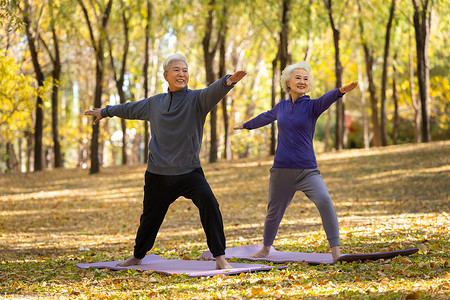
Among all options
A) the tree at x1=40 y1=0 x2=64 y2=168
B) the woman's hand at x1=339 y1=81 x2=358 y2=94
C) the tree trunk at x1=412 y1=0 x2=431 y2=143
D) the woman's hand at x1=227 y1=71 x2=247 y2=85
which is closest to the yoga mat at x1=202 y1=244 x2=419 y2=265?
the woman's hand at x1=339 y1=81 x2=358 y2=94

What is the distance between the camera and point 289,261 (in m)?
6.32

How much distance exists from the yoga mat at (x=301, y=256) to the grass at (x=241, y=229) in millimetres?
111

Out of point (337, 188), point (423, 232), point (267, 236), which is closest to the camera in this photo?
point (267, 236)

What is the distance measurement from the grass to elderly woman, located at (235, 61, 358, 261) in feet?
1.92

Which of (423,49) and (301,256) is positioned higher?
(423,49)

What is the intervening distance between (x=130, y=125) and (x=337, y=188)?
16.8m

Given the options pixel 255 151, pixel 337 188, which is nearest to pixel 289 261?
pixel 337 188

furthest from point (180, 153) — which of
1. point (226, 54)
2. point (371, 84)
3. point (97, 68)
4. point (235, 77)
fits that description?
point (226, 54)

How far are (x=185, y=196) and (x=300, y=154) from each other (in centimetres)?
126

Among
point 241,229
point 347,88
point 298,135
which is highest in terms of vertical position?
point 347,88

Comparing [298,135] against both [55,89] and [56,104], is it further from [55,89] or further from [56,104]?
[56,104]

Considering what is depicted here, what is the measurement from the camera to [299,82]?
6.32 metres

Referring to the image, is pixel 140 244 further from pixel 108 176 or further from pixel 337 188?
pixel 108 176

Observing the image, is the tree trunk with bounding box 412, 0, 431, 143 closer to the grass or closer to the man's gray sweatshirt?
the grass
